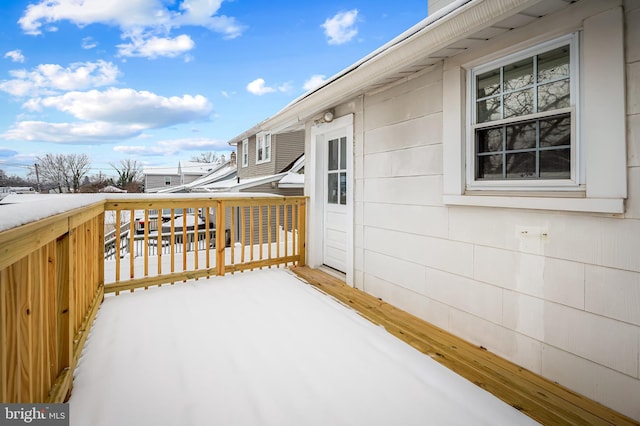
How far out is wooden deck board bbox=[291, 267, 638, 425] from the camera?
5.30 ft

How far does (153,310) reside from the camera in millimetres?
2969

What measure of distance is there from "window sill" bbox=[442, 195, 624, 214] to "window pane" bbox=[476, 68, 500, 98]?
2.58 ft

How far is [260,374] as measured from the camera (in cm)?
195

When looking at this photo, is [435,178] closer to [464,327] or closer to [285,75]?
[464,327]

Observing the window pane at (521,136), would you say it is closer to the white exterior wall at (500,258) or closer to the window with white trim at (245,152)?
the white exterior wall at (500,258)

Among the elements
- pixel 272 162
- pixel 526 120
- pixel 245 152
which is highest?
pixel 245 152

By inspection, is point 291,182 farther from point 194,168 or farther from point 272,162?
point 194,168

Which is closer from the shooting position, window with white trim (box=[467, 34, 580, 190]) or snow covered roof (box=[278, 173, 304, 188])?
window with white trim (box=[467, 34, 580, 190])

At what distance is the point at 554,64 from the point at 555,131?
1.35ft

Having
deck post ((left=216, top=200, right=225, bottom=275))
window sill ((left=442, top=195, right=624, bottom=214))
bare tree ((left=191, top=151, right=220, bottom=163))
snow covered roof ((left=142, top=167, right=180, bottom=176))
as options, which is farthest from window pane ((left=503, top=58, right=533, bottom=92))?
bare tree ((left=191, top=151, right=220, bottom=163))

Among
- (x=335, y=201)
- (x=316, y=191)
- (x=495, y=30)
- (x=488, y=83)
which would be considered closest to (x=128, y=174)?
(x=316, y=191)

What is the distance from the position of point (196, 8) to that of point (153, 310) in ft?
29.9

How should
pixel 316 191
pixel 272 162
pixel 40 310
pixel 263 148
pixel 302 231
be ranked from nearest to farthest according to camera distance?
pixel 40 310 < pixel 316 191 < pixel 302 231 < pixel 272 162 < pixel 263 148

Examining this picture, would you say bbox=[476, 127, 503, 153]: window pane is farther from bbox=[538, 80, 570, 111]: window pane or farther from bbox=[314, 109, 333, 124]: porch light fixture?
bbox=[314, 109, 333, 124]: porch light fixture
